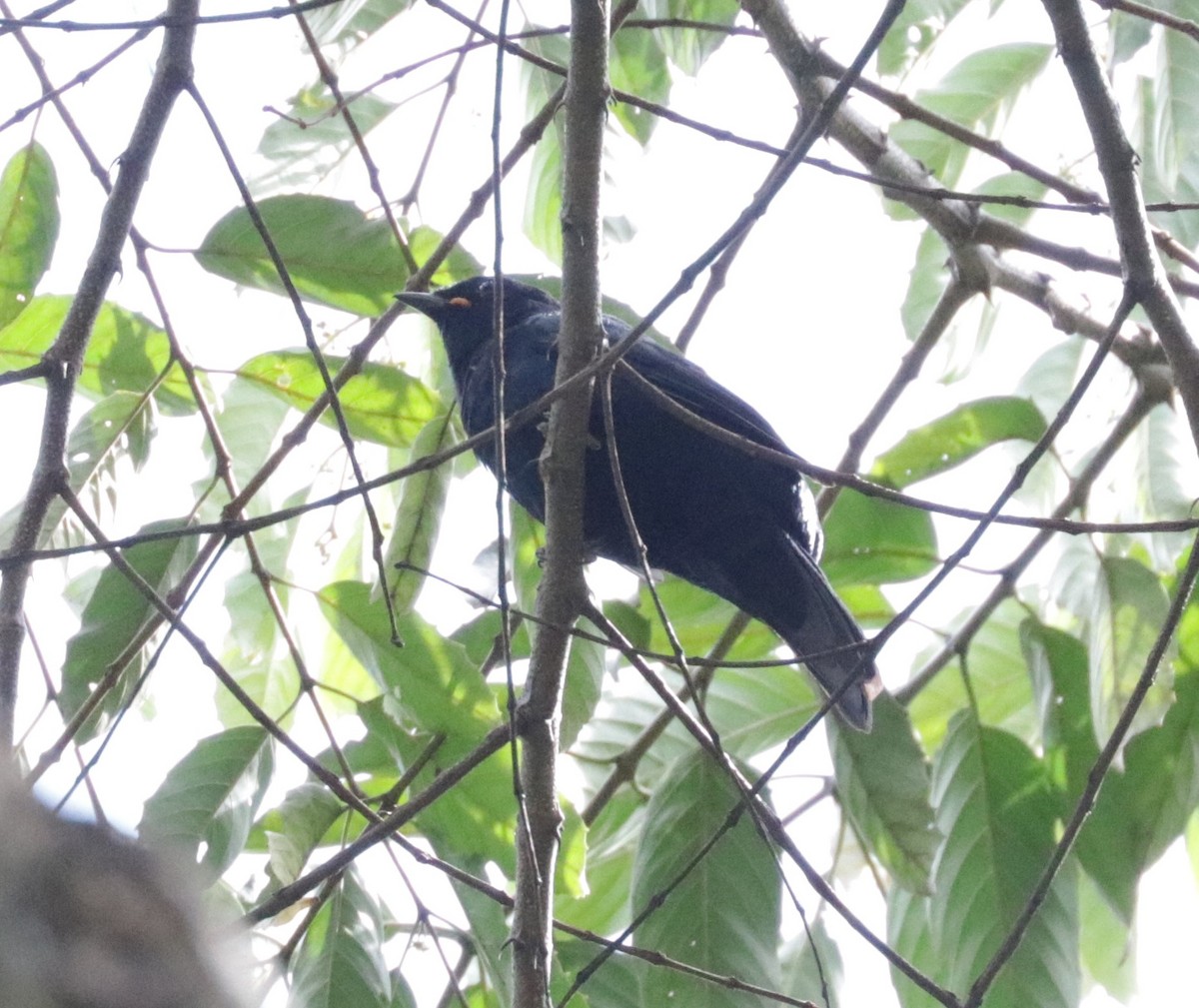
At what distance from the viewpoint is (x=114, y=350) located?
10.3 ft

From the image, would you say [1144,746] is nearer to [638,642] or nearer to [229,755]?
[638,642]

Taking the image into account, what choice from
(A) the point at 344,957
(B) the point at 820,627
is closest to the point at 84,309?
(A) the point at 344,957

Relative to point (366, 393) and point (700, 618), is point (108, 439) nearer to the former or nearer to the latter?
point (366, 393)

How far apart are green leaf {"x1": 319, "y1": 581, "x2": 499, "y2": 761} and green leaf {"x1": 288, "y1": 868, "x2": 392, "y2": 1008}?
0.33 m

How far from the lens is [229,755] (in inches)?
109

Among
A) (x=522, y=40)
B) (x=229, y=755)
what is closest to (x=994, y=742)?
(x=229, y=755)

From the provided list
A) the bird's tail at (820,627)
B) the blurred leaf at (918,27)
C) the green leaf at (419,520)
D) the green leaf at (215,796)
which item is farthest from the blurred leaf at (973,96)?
the green leaf at (215,796)

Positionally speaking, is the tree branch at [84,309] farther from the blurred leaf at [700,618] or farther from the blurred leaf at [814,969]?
the blurred leaf at [814,969]

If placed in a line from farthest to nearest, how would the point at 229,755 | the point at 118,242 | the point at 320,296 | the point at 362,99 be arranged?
the point at 362,99
the point at 320,296
the point at 229,755
the point at 118,242

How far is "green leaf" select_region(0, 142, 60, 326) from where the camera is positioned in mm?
3070

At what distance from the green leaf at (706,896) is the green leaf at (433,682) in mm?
489

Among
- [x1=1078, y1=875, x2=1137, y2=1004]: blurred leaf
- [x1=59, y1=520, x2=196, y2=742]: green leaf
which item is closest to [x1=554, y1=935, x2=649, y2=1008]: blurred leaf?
[x1=59, y1=520, x2=196, y2=742]: green leaf

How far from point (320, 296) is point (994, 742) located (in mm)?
1870

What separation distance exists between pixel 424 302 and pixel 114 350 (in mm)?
735
